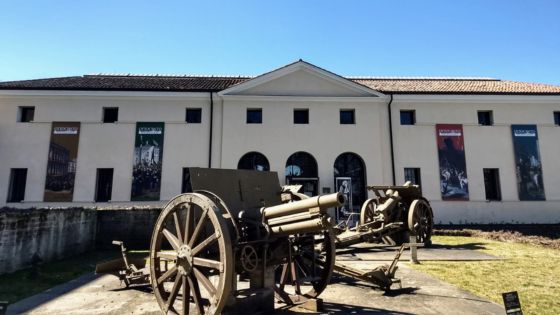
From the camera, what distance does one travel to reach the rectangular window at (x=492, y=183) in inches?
A: 814

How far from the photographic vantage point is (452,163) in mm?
20453

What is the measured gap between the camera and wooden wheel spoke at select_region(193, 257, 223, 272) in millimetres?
4138

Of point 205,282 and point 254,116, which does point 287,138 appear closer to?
point 254,116

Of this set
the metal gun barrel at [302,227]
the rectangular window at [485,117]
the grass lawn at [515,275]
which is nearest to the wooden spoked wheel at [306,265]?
the metal gun barrel at [302,227]

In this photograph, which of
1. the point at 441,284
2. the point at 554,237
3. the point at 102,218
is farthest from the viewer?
the point at 554,237

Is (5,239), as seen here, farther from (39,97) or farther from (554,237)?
(554,237)

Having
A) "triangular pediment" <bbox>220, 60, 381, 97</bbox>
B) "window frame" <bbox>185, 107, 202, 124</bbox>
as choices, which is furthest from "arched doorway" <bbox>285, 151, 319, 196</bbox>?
"window frame" <bbox>185, 107, 202, 124</bbox>

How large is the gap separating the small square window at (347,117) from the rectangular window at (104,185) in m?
13.8

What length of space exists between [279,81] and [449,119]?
10.6m

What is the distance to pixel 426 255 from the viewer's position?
1066cm

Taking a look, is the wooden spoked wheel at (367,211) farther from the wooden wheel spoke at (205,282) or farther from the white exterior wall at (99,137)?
the white exterior wall at (99,137)

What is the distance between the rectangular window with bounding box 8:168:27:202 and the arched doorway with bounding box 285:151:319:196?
48.9 ft

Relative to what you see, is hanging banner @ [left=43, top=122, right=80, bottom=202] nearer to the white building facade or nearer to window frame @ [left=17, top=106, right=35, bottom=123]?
the white building facade

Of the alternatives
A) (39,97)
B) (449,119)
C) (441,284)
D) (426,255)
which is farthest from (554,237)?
(39,97)
